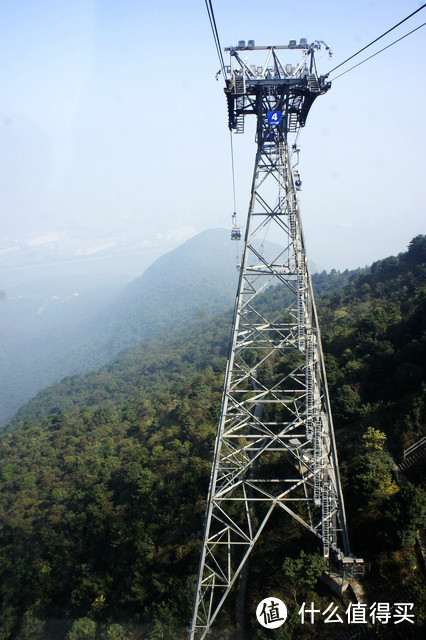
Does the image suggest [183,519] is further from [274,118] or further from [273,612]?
[274,118]

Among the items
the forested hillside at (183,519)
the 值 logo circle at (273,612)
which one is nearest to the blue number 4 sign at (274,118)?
the forested hillside at (183,519)

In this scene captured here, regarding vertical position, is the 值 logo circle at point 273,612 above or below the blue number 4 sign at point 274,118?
below

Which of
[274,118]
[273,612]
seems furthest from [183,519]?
[274,118]

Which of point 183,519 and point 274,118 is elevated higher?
point 274,118

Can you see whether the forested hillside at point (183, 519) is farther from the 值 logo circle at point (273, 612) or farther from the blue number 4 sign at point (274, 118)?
the blue number 4 sign at point (274, 118)

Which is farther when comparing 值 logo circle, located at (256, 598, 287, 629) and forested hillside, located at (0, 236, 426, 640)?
forested hillside, located at (0, 236, 426, 640)

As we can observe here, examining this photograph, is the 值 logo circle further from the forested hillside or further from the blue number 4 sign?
the blue number 4 sign

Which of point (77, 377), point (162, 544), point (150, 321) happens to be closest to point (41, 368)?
A: point (150, 321)

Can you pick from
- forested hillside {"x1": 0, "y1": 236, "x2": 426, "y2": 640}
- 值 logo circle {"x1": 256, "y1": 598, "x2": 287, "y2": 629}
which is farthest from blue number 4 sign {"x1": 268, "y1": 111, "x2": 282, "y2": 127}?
值 logo circle {"x1": 256, "y1": 598, "x2": 287, "y2": 629}
